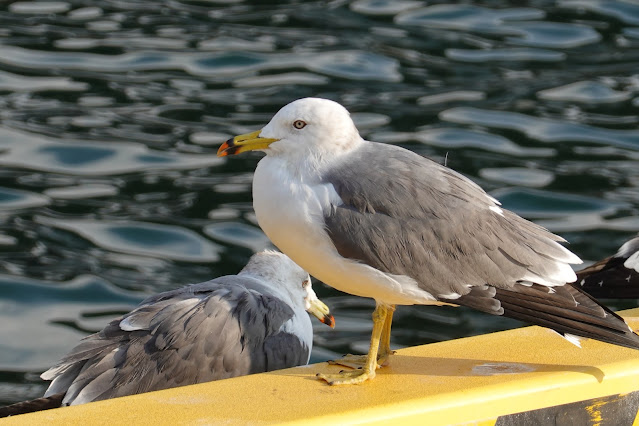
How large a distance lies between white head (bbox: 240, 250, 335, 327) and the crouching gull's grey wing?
1270mm

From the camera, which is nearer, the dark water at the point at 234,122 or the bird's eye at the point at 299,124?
the bird's eye at the point at 299,124

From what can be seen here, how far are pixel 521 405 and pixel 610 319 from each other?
39 cm

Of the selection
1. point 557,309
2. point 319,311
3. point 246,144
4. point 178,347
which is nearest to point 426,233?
point 557,309

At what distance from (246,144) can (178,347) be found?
0.91 m

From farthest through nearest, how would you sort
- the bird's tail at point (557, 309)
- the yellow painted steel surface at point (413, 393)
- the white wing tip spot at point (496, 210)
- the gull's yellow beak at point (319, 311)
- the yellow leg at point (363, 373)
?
the gull's yellow beak at point (319, 311), the white wing tip spot at point (496, 210), the yellow leg at point (363, 373), the bird's tail at point (557, 309), the yellow painted steel surface at point (413, 393)

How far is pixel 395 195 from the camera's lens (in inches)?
136

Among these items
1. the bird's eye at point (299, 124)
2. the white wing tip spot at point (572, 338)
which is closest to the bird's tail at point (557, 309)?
the white wing tip spot at point (572, 338)

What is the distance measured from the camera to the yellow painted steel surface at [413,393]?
3127 mm

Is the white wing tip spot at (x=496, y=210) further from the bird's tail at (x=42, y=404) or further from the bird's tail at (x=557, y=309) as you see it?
the bird's tail at (x=42, y=404)

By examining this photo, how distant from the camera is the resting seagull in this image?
11.1 ft

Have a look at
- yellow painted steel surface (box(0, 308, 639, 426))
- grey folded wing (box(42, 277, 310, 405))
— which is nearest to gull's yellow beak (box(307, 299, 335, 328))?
grey folded wing (box(42, 277, 310, 405))

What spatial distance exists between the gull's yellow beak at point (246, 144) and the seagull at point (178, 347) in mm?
776

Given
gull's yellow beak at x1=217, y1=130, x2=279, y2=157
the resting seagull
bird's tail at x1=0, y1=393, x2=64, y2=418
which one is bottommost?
bird's tail at x1=0, y1=393, x2=64, y2=418

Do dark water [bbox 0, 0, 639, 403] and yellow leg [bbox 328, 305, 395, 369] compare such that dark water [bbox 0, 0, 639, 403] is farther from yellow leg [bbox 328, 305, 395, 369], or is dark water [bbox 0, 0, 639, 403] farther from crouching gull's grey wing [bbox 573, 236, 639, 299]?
yellow leg [bbox 328, 305, 395, 369]
